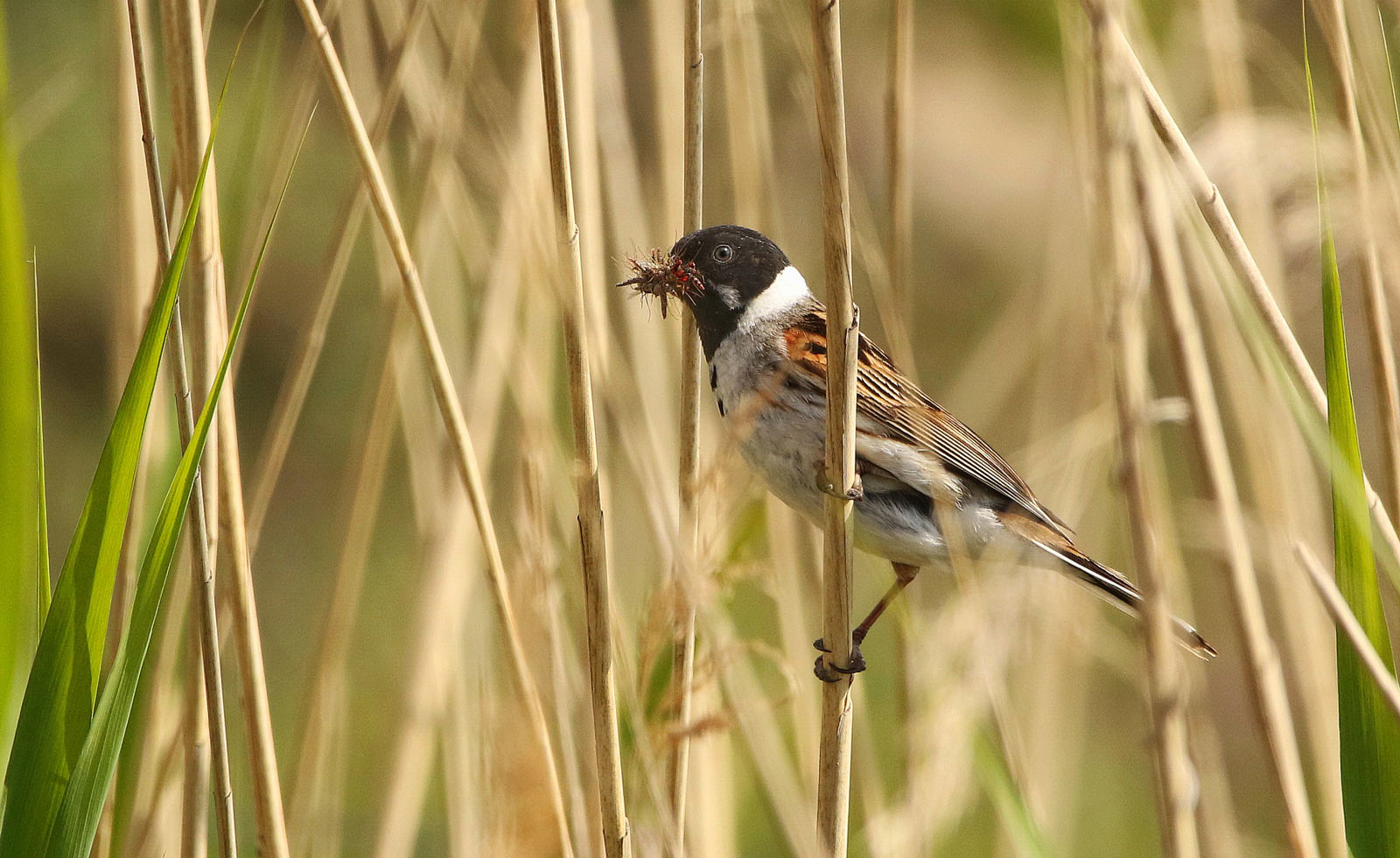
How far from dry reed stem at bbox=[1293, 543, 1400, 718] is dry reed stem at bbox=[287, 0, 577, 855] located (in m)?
1.02

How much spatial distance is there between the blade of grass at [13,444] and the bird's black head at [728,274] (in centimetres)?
129

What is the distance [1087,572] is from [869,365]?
651 millimetres

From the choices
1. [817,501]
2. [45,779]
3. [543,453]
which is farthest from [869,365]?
[45,779]

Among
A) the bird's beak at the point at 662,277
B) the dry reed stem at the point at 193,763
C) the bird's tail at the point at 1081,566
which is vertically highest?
the bird's beak at the point at 662,277

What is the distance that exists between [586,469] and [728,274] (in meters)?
1.06

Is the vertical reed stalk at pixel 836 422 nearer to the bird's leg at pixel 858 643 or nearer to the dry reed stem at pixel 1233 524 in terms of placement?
the bird's leg at pixel 858 643

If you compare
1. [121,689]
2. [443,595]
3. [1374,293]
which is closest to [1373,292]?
[1374,293]

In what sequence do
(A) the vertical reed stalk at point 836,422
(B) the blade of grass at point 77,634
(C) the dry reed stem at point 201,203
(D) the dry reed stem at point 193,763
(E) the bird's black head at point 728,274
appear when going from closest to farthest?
(B) the blade of grass at point 77,634, (A) the vertical reed stalk at point 836,422, (C) the dry reed stem at point 201,203, (D) the dry reed stem at point 193,763, (E) the bird's black head at point 728,274

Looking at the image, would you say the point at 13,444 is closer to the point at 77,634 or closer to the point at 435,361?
the point at 77,634

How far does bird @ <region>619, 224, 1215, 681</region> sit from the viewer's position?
2402 millimetres

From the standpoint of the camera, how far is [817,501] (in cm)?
232

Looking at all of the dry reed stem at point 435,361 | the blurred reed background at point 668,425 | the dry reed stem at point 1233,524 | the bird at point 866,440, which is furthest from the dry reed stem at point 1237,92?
the dry reed stem at point 435,361

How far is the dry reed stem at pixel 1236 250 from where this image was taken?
5.45 ft

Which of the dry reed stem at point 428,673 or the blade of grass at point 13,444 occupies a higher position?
the blade of grass at point 13,444
